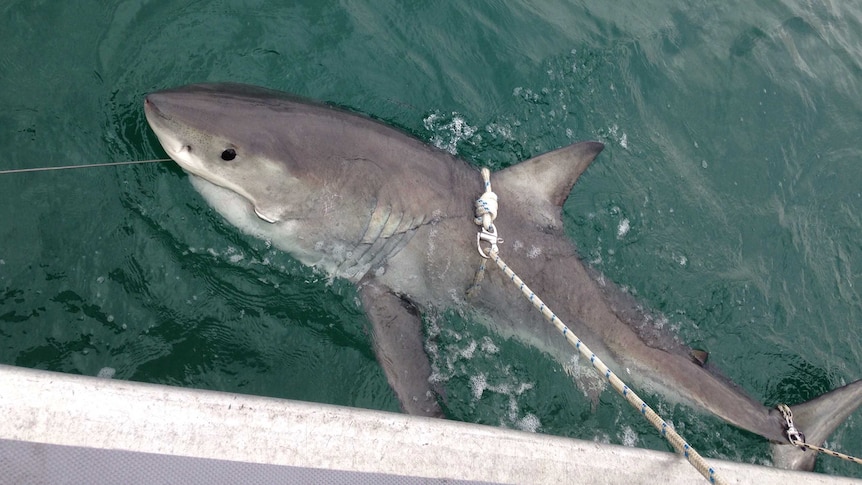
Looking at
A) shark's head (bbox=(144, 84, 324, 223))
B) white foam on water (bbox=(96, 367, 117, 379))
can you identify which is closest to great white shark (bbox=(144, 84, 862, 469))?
shark's head (bbox=(144, 84, 324, 223))

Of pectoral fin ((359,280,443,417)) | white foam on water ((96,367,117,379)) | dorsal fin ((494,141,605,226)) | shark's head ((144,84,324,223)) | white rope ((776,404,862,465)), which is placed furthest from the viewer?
white rope ((776,404,862,465))

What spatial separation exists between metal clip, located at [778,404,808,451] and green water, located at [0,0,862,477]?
216 mm

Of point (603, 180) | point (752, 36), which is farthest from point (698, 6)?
point (603, 180)

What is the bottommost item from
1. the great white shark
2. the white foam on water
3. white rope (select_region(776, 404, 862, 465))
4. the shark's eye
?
white rope (select_region(776, 404, 862, 465))

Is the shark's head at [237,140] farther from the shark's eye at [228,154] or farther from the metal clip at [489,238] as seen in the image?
the metal clip at [489,238]

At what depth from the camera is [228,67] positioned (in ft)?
14.2

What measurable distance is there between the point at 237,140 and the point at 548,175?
1775 millimetres

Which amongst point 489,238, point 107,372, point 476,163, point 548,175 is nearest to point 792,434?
point 548,175

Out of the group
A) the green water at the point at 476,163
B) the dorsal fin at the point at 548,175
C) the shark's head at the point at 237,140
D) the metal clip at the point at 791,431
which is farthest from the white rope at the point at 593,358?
the metal clip at the point at 791,431

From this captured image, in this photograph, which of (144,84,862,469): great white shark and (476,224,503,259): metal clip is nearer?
(144,84,862,469): great white shark

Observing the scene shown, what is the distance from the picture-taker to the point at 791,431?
3.99m

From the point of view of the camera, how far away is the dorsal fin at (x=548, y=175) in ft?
12.4

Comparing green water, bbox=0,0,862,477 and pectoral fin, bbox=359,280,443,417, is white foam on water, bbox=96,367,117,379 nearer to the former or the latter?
green water, bbox=0,0,862,477

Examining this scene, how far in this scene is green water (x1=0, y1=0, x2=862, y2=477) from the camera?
138 inches
